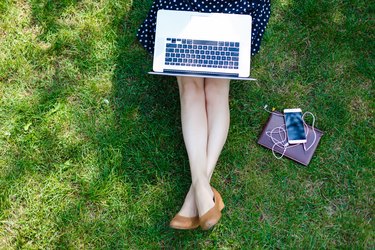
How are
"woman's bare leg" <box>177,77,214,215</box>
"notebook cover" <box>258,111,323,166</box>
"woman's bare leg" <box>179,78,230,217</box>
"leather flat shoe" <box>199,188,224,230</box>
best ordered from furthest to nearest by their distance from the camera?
"notebook cover" <box>258,111,323,166</box>, "woman's bare leg" <box>179,78,230,217</box>, "woman's bare leg" <box>177,77,214,215</box>, "leather flat shoe" <box>199,188,224,230</box>

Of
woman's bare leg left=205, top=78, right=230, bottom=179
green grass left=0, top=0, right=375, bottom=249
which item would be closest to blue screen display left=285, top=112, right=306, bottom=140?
green grass left=0, top=0, right=375, bottom=249

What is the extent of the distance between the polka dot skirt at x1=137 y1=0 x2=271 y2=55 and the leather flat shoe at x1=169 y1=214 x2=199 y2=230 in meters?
1.44

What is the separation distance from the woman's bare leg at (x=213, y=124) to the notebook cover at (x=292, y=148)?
0.47m

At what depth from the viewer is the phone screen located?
144 inches

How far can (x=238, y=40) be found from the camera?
3.26 metres

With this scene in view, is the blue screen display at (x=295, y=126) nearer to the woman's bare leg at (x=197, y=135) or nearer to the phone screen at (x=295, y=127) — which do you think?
the phone screen at (x=295, y=127)

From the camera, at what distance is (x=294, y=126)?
146 inches

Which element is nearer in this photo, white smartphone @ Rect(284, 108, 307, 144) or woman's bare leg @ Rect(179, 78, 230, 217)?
woman's bare leg @ Rect(179, 78, 230, 217)

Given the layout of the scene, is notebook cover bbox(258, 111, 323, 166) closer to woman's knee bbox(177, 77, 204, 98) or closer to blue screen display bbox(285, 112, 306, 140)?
blue screen display bbox(285, 112, 306, 140)

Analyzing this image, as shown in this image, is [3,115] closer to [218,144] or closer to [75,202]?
[75,202]

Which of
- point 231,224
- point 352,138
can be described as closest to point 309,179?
point 352,138

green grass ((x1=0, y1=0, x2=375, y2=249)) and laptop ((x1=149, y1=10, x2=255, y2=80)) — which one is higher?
laptop ((x1=149, y1=10, x2=255, y2=80))

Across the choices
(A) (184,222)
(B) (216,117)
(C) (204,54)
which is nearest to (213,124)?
(B) (216,117)

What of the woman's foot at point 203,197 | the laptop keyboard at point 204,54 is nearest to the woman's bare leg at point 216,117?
the woman's foot at point 203,197
